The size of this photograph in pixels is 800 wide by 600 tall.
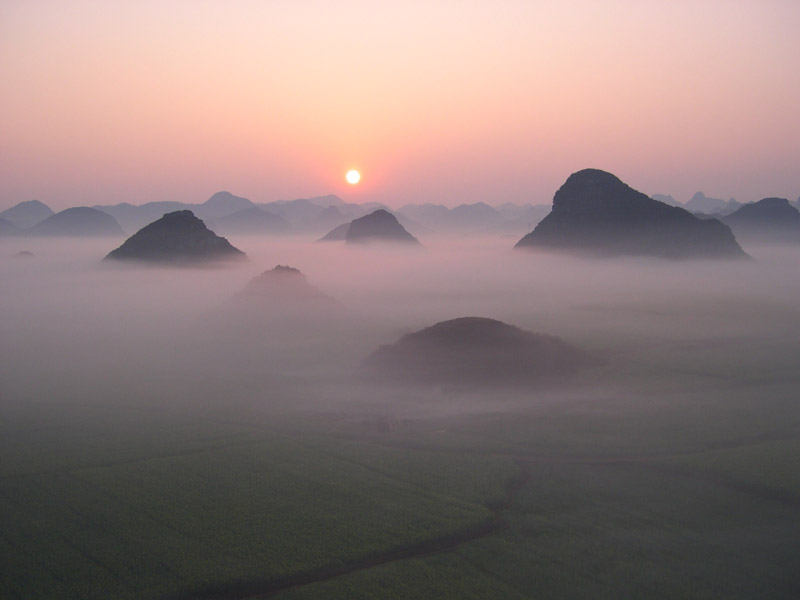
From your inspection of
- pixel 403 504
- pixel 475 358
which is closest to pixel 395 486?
pixel 403 504

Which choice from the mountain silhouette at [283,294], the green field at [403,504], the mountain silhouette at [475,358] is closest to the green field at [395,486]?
the green field at [403,504]

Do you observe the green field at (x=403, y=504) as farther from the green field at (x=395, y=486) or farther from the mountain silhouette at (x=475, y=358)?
the mountain silhouette at (x=475, y=358)

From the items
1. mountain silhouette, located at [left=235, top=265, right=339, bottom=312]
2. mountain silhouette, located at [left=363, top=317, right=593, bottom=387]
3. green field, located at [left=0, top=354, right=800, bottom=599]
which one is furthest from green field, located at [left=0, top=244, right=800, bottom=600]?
mountain silhouette, located at [left=235, top=265, right=339, bottom=312]

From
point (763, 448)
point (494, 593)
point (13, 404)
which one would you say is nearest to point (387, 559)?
point (494, 593)

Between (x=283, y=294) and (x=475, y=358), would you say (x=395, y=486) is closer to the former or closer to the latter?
(x=475, y=358)

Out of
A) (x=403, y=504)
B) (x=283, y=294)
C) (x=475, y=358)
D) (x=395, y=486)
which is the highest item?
(x=283, y=294)

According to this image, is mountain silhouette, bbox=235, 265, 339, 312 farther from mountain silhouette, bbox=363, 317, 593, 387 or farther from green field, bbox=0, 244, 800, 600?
mountain silhouette, bbox=363, 317, 593, 387

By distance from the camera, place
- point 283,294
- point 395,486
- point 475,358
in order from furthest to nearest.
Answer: point 283,294 → point 475,358 → point 395,486

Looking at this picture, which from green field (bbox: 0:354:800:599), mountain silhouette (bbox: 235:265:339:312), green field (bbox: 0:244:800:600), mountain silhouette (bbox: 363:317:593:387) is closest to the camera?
green field (bbox: 0:354:800:599)
